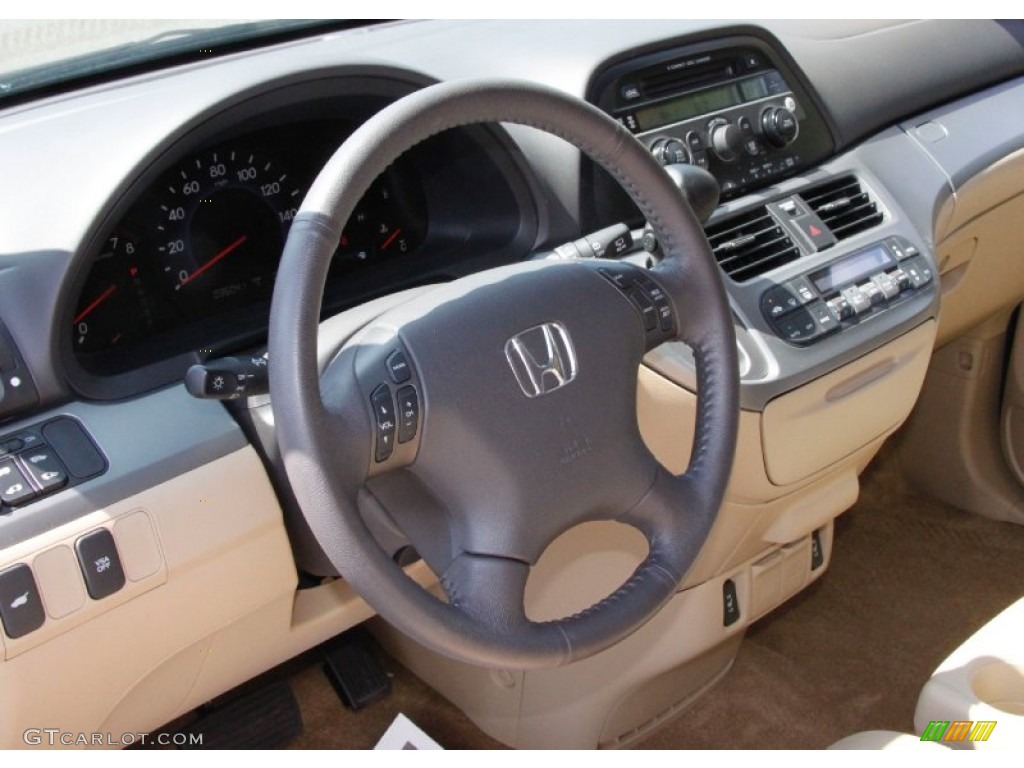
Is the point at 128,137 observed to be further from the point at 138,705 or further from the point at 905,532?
the point at 905,532

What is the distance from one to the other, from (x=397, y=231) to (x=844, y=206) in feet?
2.10

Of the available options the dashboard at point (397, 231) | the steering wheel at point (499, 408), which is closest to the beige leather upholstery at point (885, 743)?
the steering wheel at point (499, 408)

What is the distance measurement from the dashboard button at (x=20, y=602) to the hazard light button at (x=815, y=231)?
1066mm

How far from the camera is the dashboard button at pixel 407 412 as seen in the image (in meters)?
1.06

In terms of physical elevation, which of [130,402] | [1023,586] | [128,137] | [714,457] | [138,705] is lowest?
[1023,586]

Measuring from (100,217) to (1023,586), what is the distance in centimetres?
170

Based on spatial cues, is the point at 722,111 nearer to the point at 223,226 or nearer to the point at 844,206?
the point at 844,206

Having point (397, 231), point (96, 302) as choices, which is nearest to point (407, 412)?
point (96, 302)

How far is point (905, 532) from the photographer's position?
2.30 m

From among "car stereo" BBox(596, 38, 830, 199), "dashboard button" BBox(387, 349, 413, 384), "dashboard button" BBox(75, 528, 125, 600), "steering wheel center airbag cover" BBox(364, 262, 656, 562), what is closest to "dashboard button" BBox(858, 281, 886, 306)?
"car stereo" BBox(596, 38, 830, 199)

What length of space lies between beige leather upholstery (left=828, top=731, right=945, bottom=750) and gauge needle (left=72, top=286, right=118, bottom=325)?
89 cm

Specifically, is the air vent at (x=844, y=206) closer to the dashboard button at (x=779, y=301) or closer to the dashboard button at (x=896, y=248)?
the dashboard button at (x=896, y=248)
